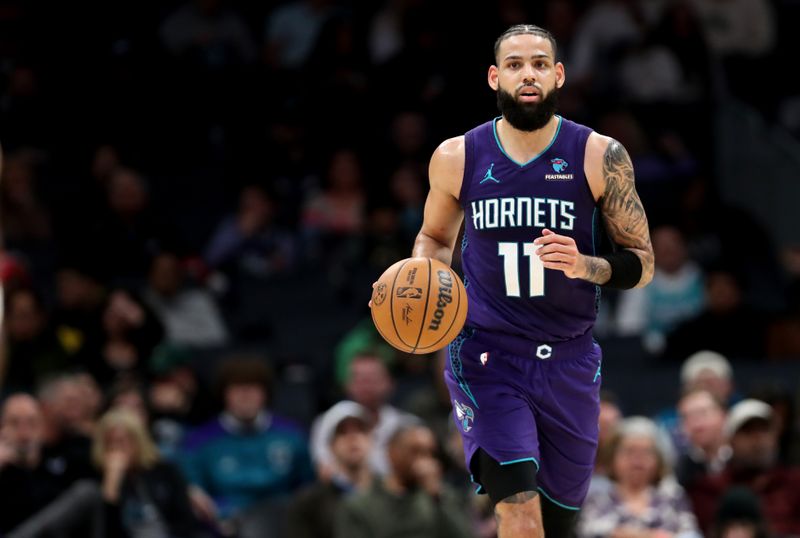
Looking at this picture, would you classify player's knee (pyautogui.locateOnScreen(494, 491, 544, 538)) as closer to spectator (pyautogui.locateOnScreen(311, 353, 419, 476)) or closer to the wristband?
the wristband

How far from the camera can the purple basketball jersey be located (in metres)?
6.34

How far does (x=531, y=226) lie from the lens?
6.32 metres

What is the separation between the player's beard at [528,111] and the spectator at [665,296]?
21.9ft

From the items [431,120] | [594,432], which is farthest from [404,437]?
[431,120]

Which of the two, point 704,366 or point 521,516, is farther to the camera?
point 704,366

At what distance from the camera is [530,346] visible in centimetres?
651

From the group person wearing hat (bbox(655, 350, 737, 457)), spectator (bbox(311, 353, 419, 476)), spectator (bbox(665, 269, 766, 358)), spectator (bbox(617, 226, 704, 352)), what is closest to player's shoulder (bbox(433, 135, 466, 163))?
spectator (bbox(311, 353, 419, 476))

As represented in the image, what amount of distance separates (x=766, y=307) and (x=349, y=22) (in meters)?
4.71

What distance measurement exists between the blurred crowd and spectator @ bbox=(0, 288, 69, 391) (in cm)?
2

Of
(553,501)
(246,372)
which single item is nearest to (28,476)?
(246,372)

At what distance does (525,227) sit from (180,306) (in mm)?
6877

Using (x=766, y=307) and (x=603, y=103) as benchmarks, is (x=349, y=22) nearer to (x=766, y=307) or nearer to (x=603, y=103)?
(x=603, y=103)

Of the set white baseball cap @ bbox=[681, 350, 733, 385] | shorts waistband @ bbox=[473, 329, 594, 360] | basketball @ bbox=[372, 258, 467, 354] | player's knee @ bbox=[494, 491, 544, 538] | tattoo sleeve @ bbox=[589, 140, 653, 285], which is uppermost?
tattoo sleeve @ bbox=[589, 140, 653, 285]

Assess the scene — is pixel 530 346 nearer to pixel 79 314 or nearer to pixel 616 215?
pixel 616 215
